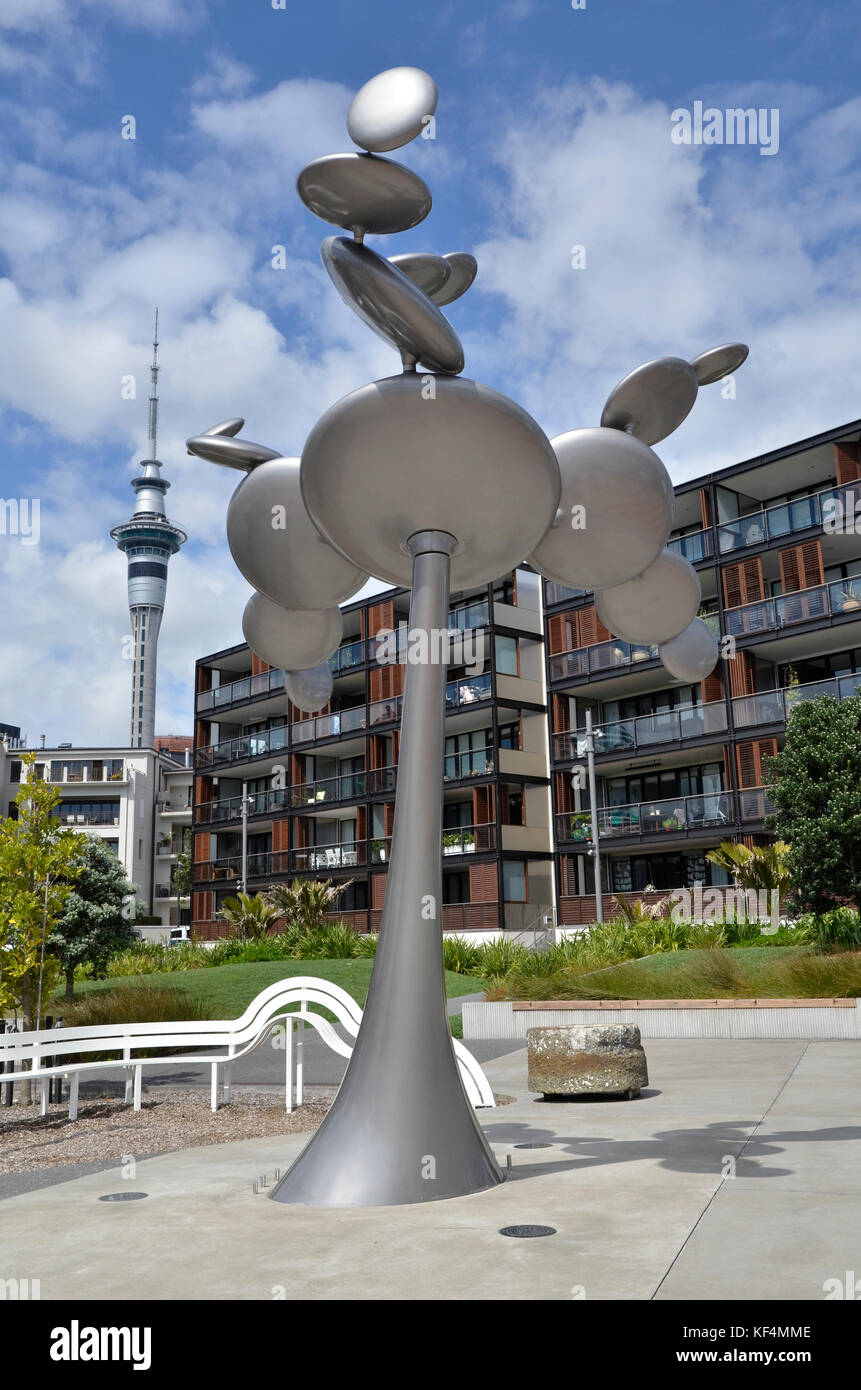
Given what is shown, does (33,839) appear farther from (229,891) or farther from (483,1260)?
(229,891)

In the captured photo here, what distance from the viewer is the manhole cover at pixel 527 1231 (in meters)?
4.56

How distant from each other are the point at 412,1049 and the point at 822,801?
1703 centimetres

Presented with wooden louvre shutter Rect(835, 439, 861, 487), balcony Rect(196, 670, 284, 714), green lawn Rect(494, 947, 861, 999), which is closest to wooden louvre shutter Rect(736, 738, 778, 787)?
wooden louvre shutter Rect(835, 439, 861, 487)

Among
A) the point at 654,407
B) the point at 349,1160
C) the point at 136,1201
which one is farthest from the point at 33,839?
the point at 654,407

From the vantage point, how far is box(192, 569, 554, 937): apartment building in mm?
38531

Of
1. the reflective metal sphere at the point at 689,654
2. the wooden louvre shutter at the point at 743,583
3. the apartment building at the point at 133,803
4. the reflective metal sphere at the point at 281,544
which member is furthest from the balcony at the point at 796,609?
the apartment building at the point at 133,803

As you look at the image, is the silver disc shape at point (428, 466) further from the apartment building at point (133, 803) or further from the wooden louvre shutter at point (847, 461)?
the apartment building at point (133, 803)

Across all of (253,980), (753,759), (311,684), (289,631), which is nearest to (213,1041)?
(311,684)

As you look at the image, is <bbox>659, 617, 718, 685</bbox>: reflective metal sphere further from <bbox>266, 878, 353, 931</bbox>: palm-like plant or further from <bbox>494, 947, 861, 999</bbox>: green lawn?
<bbox>266, 878, 353, 931</bbox>: palm-like plant

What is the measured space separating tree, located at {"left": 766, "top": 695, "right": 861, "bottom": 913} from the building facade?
323 inches

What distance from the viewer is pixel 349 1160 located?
529 centimetres

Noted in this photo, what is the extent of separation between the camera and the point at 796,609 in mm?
31656

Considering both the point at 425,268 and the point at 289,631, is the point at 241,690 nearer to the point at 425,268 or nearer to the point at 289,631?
the point at 289,631

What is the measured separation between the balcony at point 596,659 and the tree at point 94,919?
19.1 meters
